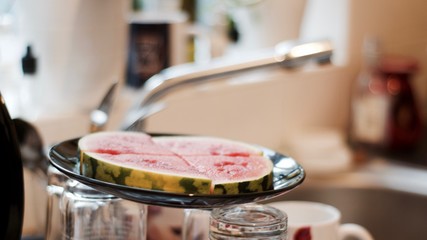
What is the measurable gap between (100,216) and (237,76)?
439 mm

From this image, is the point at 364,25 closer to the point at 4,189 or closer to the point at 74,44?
the point at 74,44

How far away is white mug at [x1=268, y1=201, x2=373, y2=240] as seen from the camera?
764 mm

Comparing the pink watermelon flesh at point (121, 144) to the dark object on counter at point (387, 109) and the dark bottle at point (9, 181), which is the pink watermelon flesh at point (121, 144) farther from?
the dark object on counter at point (387, 109)

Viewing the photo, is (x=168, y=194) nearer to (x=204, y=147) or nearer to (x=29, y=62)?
(x=204, y=147)

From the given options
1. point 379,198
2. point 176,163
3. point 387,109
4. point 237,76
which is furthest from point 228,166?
point 387,109

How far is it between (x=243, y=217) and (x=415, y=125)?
1.11 m

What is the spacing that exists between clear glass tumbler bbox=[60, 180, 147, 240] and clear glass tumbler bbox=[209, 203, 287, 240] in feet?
0.28

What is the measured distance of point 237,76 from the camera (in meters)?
1.09

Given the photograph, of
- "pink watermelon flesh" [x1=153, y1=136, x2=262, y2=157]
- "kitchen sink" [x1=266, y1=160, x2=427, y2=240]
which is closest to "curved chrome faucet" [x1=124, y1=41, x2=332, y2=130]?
"pink watermelon flesh" [x1=153, y1=136, x2=262, y2=157]

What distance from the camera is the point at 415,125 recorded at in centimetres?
167

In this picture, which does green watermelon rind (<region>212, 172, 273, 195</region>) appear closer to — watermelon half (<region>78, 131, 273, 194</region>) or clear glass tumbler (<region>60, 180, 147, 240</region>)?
watermelon half (<region>78, 131, 273, 194</region>)

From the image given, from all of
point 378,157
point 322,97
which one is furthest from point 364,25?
point 378,157

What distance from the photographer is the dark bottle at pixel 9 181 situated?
0.67 meters

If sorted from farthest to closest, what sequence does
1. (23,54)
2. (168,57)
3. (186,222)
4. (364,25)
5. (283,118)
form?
(364,25), (283,118), (168,57), (23,54), (186,222)
